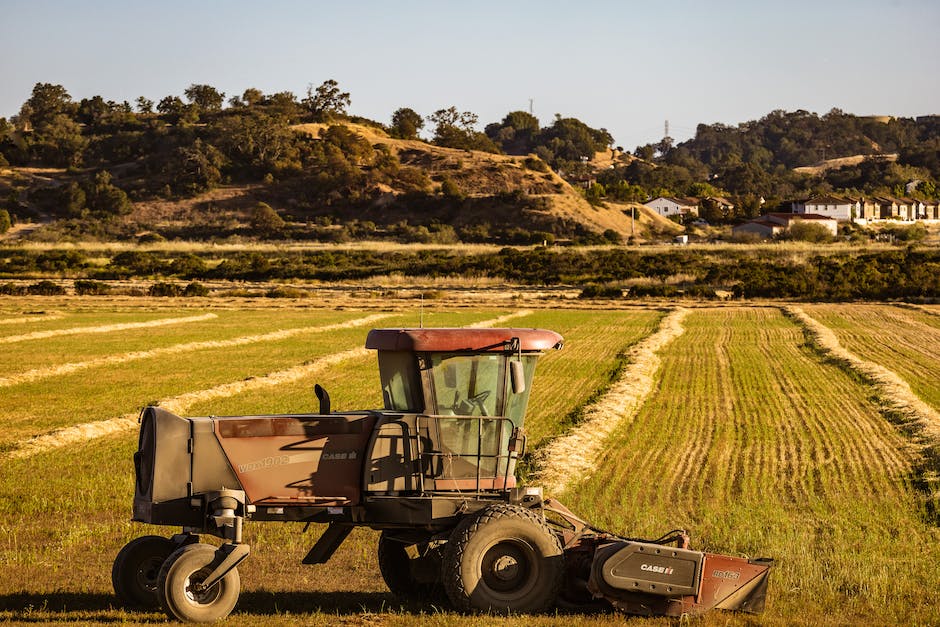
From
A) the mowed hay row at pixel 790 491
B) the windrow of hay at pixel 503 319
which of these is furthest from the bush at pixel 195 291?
the mowed hay row at pixel 790 491

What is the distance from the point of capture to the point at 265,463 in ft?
32.2

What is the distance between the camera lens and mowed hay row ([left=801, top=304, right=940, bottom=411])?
30434 mm

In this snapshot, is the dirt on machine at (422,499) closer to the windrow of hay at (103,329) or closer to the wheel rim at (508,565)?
the wheel rim at (508,565)

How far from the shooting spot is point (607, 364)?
34000 mm

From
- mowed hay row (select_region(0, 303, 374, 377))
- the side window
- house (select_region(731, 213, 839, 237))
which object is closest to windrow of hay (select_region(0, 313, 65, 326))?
mowed hay row (select_region(0, 303, 374, 377))

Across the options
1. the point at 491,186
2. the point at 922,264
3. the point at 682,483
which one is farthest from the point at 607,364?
the point at 491,186

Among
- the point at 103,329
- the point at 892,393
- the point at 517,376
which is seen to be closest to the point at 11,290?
the point at 103,329

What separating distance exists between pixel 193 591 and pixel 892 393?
2087 centimetres

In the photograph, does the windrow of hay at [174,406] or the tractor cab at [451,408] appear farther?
the windrow of hay at [174,406]

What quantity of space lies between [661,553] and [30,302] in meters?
58.0

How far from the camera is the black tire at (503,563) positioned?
31.0ft

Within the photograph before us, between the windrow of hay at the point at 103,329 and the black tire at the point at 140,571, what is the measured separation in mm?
32196

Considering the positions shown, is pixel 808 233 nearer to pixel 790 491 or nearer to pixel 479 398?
pixel 790 491

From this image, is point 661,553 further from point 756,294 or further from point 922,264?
point 922,264
